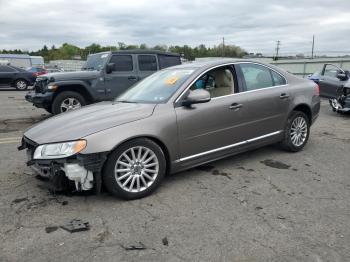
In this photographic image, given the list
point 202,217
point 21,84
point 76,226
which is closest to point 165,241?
point 202,217

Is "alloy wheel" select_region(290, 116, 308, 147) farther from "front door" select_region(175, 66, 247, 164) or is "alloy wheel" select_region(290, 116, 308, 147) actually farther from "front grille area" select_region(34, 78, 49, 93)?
"front grille area" select_region(34, 78, 49, 93)

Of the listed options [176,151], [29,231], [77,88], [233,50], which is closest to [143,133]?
[176,151]

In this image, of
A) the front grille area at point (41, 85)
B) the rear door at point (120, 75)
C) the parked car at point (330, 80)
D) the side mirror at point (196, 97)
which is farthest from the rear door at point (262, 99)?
the parked car at point (330, 80)

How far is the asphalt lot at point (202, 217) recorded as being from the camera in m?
3.21

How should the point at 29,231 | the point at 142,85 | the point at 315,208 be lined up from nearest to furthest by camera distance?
the point at 29,231
the point at 315,208
the point at 142,85

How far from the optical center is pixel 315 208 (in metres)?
4.05

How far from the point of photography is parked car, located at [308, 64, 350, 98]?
13.0m

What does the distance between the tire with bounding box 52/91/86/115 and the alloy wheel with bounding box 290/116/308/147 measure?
5708mm

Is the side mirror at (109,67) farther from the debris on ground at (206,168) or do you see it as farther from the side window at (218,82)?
the debris on ground at (206,168)

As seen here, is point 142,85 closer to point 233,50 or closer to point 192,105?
point 192,105

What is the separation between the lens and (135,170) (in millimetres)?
4332

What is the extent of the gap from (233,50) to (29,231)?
85.0 m

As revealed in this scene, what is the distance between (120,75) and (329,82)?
7.60m

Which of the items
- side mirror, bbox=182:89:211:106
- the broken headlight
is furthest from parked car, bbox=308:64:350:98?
the broken headlight
